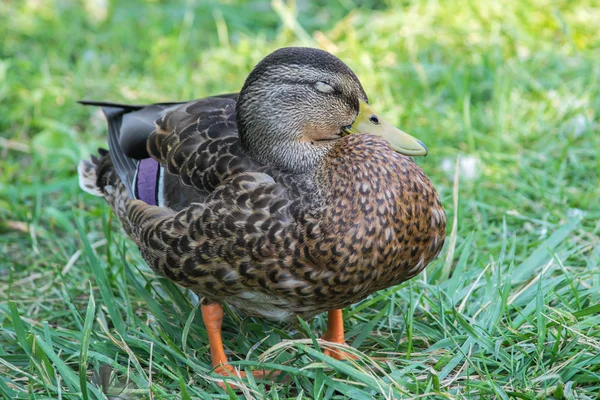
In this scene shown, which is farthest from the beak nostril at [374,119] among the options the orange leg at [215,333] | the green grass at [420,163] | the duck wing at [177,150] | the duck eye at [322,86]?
the orange leg at [215,333]

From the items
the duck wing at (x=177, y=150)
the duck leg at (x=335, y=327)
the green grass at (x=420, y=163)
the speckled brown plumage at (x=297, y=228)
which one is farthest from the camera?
the duck leg at (x=335, y=327)

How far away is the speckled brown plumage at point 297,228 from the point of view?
2.35 meters

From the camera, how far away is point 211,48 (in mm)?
5543

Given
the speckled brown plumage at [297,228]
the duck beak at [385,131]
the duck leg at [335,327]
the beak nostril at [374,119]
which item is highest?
the beak nostril at [374,119]

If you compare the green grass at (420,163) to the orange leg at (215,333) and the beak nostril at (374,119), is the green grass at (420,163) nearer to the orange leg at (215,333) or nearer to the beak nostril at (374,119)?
the orange leg at (215,333)

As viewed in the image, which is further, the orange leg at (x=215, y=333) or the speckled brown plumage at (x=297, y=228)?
the orange leg at (x=215, y=333)

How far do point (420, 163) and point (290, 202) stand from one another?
1.77m

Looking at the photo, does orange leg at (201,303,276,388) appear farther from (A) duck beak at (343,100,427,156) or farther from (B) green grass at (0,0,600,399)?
(A) duck beak at (343,100,427,156)

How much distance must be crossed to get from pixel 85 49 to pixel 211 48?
2.96 feet

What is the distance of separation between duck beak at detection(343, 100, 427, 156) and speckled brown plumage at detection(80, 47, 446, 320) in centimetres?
4

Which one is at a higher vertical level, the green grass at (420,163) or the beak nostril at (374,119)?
the beak nostril at (374,119)

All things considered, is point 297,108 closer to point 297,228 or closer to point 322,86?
point 322,86

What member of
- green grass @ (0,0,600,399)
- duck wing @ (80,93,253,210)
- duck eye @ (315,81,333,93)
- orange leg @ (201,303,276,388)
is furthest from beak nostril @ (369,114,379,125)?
orange leg @ (201,303,276,388)

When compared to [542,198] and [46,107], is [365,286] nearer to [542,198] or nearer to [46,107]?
[542,198]
